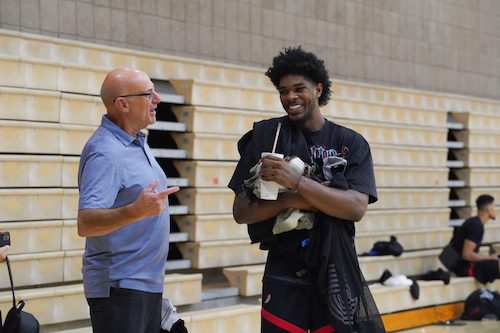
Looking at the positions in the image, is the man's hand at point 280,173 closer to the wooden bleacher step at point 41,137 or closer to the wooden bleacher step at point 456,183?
the wooden bleacher step at point 41,137

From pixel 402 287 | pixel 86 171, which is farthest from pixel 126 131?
pixel 402 287

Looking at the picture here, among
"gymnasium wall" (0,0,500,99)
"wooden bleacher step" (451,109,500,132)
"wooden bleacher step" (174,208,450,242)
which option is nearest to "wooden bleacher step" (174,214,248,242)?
"wooden bleacher step" (174,208,450,242)

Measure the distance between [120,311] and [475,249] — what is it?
5765mm

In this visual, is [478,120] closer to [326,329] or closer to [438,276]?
[438,276]

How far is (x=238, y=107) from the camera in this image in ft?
21.8

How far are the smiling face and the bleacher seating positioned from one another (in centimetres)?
240

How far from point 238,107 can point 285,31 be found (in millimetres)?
1442

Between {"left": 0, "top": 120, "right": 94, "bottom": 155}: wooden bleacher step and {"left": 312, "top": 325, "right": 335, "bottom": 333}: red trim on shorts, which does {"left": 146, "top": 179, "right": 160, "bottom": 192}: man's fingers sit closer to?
{"left": 312, "top": 325, "right": 335, "bottom": 333}: red trim on shorts

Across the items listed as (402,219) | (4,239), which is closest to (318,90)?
(4,239)

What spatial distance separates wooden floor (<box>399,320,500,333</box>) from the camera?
701cm

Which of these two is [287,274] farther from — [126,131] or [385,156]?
[385,156]

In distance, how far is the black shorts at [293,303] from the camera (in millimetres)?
2855

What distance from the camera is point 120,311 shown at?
272 centimetres

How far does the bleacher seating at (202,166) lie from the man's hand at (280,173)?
7.86ft
